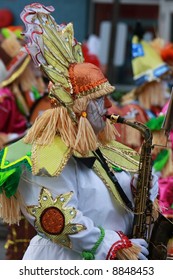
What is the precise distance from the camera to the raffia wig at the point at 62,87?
4.48 m

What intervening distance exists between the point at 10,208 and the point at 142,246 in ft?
2.11

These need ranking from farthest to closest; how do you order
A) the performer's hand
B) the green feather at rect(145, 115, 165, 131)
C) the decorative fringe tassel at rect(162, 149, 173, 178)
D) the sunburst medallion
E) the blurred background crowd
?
1. the decorative fringe tassel at rect(162, 149, 173, 178)
2. the green feather at rect(145, 115, 165, 131)
3. the blurred background crowd
4. the performer's hand
5. the sunburst medallion

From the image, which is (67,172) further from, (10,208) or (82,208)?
(10,208)

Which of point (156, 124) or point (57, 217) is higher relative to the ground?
point (57, 217)

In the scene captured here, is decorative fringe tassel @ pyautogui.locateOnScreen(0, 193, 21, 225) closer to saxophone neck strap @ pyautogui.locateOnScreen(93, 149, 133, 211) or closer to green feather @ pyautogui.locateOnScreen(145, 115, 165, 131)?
saxophone neck strap @ pyautogui.locateOnScreen(93, 149, 133, 211)

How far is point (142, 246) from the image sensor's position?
4.57m

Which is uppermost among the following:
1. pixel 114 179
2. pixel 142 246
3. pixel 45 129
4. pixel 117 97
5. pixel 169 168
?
pixel 45 129

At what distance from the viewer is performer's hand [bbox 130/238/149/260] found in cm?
453

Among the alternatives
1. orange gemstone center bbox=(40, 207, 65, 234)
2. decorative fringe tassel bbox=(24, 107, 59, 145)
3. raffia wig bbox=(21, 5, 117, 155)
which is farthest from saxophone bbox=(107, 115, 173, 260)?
orange gemstone center bbox=(40, 207, 65, 234)

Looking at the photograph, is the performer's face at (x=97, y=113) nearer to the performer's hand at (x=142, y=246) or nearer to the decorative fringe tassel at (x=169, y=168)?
the performer's hand at (x=142, y=246)

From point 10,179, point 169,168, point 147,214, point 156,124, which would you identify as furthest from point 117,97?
point 10,179

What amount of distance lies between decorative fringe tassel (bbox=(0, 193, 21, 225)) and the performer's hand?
56 centimetres

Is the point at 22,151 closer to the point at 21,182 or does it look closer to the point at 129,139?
the point at 21,182
